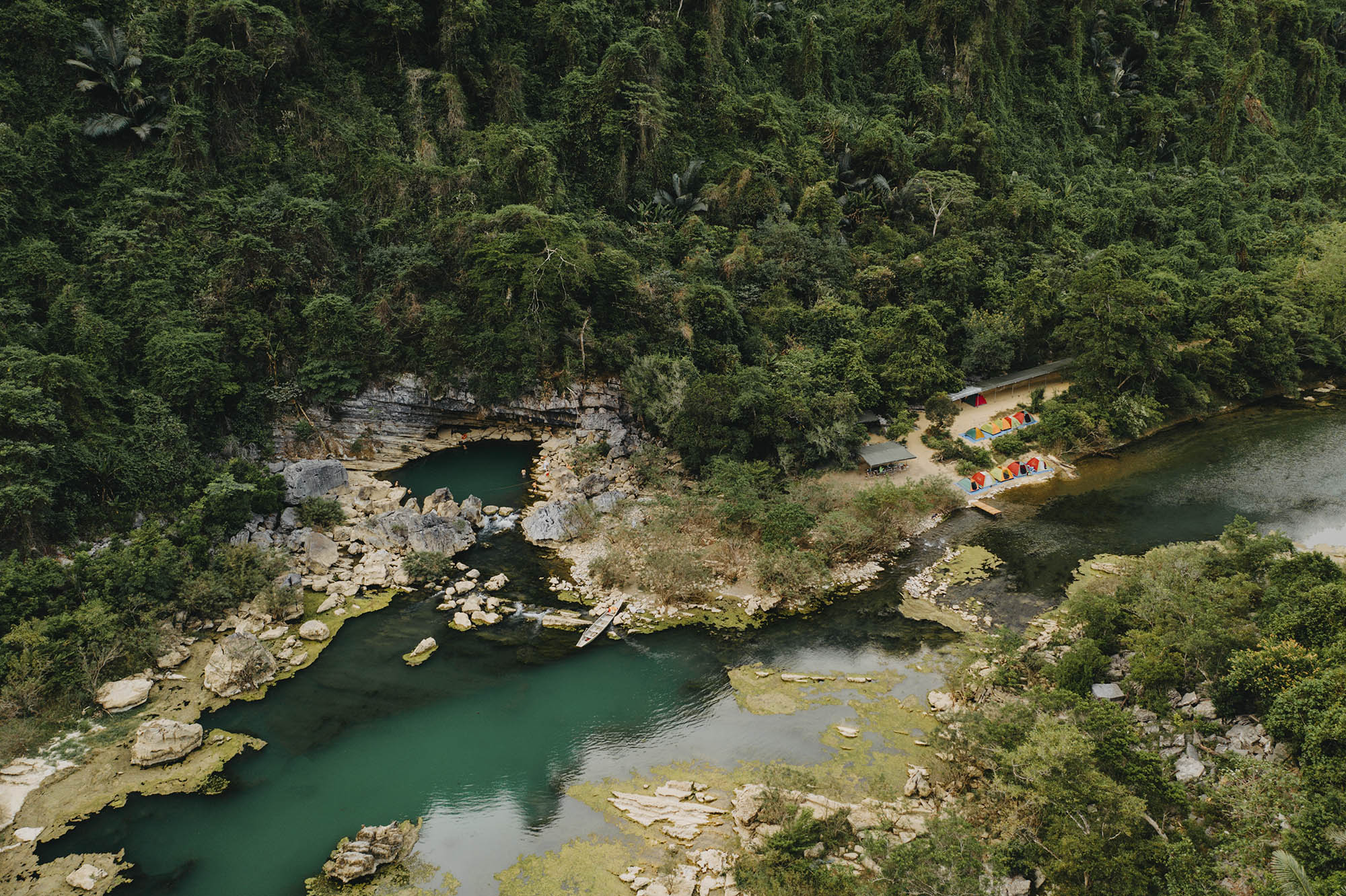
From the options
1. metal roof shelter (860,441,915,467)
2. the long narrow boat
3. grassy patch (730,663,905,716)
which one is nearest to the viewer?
grassy patch (730,663,905,716)

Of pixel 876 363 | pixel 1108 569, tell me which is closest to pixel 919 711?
pixel 1108 569

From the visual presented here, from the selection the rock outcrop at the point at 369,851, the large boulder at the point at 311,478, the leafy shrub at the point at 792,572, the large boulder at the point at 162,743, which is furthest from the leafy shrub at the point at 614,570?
the large boulder at the point at 162,743

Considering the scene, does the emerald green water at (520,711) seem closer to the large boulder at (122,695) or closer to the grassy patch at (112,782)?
the grassy patch at (112,782)

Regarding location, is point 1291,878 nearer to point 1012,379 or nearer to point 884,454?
point 884,454

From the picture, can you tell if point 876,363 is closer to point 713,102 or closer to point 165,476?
point 713,102

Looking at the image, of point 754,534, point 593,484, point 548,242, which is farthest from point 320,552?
point 548,242

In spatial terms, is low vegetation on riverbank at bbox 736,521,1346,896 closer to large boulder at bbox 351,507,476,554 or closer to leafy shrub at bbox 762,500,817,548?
leafy shrub at bbox 762,500,817,548

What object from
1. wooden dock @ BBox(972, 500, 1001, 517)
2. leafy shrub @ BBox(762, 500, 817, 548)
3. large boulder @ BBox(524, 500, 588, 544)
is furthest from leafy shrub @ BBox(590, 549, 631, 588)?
wooden dock @ BBox(972, 500, 1001, 517)
